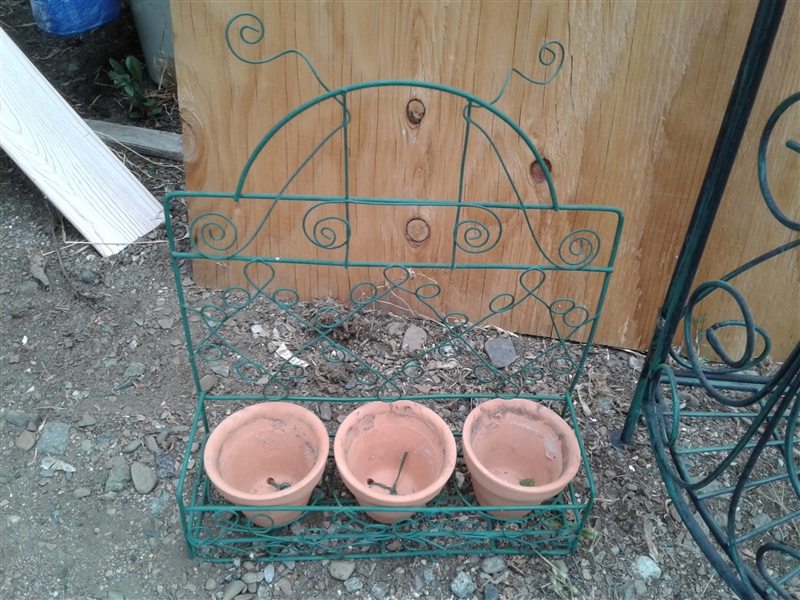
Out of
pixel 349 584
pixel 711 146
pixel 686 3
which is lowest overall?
pixel 349 584

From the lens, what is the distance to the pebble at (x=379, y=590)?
1681mm

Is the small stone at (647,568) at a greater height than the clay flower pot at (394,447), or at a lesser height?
lesser

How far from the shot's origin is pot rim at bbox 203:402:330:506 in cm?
159

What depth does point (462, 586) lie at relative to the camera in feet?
5.55

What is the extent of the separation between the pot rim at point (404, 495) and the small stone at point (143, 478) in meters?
0.53

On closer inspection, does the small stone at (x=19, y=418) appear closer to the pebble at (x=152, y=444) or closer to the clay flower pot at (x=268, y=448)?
the pebble at (x=152, y=444)

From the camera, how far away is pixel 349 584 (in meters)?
1.69

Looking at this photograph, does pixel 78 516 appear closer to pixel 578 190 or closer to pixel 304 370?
pixel 304 370

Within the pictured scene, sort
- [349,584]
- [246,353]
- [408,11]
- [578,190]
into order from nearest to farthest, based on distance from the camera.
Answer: [349,584] < [408,11] < [578,190] < [246,353]

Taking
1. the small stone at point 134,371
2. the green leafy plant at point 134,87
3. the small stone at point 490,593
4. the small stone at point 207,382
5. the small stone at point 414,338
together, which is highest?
the green leafy plant at point 134,87

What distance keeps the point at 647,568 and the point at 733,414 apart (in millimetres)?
460

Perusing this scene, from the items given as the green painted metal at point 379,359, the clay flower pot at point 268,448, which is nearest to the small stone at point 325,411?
the green painted metal at point 379,359

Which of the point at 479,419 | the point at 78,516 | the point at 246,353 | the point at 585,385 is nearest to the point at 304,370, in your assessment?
the point at 246,353

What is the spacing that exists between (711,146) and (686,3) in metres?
0.38
